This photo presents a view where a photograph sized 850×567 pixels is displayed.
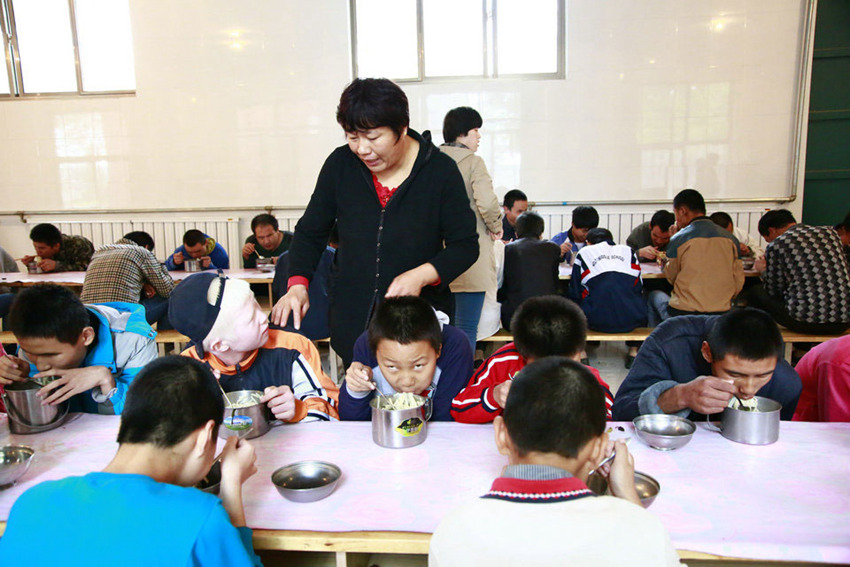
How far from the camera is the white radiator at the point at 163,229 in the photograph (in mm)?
7086

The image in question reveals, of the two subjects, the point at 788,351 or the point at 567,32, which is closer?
the point at 788,351

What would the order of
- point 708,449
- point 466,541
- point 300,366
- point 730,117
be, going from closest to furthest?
point 466,541, point 708,449, point 300,366, point 730,117

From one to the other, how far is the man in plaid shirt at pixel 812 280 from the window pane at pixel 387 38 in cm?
453

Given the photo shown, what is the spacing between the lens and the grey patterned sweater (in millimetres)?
3588

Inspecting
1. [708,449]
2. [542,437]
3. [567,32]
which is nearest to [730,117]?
[567,32]

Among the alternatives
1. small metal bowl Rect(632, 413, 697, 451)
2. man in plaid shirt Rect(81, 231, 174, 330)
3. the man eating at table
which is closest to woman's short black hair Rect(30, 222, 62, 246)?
man in plaid shirt Rect(81, 231, 174, 330)

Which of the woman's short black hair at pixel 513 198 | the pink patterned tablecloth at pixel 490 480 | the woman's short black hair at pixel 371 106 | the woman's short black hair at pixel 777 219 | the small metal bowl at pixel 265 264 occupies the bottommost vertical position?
the small metal bowl at pixel 265 264

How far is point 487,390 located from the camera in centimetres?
176

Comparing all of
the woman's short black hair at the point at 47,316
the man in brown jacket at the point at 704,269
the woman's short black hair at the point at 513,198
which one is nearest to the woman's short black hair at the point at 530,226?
the man in brown jacket at the point at 704,269

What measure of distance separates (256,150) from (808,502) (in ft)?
22.0

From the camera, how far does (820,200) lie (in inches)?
263

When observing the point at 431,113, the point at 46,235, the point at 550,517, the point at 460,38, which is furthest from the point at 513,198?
the point at 550,517

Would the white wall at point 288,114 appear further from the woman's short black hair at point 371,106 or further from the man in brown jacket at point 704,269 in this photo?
the woman's short black hair at point 371,106

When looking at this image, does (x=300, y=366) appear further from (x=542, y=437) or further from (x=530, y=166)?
(x=530, y=166)
